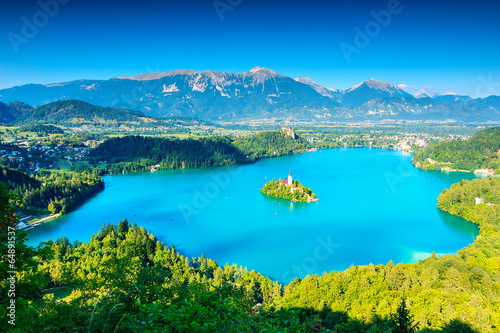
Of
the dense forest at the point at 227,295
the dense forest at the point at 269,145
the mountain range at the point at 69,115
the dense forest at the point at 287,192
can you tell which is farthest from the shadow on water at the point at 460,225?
the mountain range at the point at 69,115

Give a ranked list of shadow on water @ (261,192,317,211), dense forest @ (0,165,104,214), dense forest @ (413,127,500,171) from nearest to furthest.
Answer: dense forest @ (0,165,104,214), shadow on water @ (261,192,317,211), dense forest @ (413,127,500,171)

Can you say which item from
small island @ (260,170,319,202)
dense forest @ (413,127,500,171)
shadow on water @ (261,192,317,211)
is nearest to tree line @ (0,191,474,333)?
shadow on water @ (261,192,317,211)

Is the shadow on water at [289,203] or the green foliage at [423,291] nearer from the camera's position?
the green foliage at [423,291]

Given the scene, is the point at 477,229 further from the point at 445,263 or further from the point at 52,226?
the point at 52,226

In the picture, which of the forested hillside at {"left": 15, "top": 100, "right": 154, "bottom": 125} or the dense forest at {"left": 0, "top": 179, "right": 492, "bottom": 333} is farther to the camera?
the forested hillside at {"left": 15, "top": 100, "right": 154, "bottom": 125}

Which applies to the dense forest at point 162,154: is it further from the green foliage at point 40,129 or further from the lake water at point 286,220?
the green foliage at point 40,129

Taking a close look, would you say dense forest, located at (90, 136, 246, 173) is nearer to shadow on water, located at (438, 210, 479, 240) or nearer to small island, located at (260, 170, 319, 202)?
small island, located at (260, 170, 319, 202)
